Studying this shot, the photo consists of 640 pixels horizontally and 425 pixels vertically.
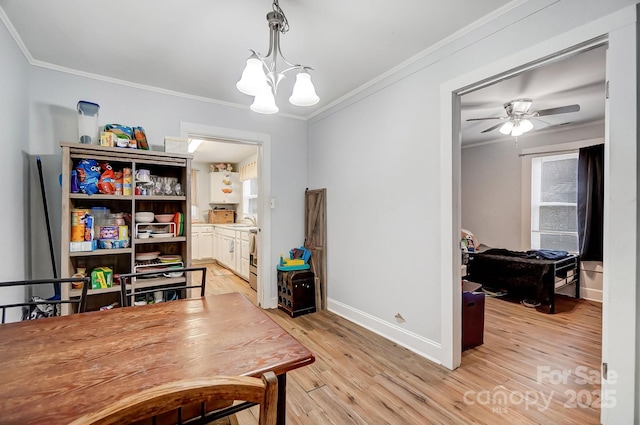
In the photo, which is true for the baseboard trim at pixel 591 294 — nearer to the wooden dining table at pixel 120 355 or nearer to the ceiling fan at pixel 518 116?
the ceiling fan at pixel 518 116

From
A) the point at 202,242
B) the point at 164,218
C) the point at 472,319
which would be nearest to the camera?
the point at 472,319

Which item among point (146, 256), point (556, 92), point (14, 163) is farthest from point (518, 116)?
point (14, 163)

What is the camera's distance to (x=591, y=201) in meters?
3.79

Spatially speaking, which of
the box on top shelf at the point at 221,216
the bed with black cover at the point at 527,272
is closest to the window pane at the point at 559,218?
the bed with black cover at the point at 527,272

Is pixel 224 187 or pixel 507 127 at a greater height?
pixel 507 127

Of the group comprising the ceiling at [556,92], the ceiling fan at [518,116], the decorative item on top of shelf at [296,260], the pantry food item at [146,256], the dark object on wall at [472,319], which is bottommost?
the dark object on wall at [472,319]

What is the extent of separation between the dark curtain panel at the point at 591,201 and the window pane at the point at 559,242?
312 mm

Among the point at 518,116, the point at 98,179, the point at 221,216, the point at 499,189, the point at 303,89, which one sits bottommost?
the point at 221,216

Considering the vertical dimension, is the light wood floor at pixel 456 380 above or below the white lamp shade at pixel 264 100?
below

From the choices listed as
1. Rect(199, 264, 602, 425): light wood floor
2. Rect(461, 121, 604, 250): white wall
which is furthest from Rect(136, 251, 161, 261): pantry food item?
Rect(461, 121, 604, 250): white wall

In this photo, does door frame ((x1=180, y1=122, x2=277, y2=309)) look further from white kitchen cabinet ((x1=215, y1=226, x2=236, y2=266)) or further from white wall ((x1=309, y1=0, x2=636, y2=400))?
white kitchen cabinet ((x1=215, y1=226, x2=236, y2=266))

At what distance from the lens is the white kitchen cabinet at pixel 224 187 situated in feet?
22.2

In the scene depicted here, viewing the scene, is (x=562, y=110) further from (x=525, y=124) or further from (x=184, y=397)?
(x=184, y=397)

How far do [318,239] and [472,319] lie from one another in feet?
6.06
